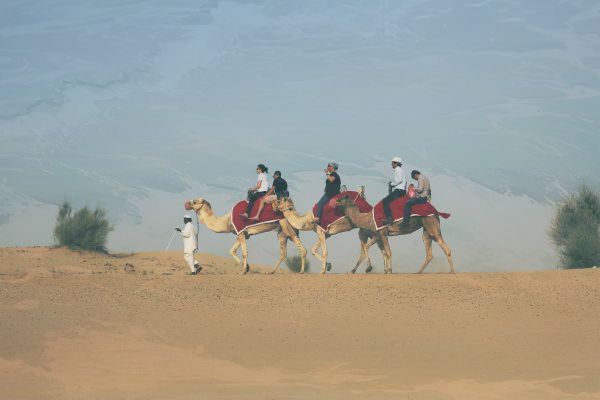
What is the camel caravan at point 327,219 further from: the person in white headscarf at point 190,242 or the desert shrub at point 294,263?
the desert shrub at point 294,263

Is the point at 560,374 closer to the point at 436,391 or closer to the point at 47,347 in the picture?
the point at 436,391

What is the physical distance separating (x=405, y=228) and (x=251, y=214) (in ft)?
13.9

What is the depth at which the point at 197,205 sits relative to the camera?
31188 mm

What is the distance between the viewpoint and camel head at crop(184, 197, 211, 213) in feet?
102

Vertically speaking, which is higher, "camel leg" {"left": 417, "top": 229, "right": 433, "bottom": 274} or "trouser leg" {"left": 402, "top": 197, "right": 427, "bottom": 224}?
"trouser leg" {"left": 402, "top": 197, "right": 427, "bottom": 224}

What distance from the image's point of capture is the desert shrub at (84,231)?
3834cm

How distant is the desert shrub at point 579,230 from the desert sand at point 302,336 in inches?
190

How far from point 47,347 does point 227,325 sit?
409 cm

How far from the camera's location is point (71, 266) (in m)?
36.3

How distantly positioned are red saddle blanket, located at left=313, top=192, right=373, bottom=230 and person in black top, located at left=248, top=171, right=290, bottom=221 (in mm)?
1058

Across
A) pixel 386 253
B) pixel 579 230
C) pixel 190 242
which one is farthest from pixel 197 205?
pixel 579 230

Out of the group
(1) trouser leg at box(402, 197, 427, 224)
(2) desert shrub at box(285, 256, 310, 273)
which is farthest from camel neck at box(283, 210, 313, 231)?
(2) desert shrub at box(285, 256, 310, 273)

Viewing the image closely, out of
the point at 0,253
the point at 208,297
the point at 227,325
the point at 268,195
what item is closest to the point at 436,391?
the point at 227,325

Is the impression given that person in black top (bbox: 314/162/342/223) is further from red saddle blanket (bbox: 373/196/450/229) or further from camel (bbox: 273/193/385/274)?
red saddle blanket (bbox: 373/196/450/229)
